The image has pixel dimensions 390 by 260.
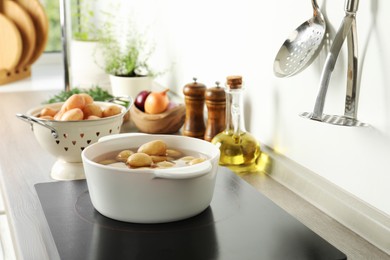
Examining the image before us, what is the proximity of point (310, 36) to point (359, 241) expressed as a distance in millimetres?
353

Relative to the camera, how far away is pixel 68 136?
3.74ft

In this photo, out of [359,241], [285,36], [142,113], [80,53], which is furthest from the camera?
[80,53]

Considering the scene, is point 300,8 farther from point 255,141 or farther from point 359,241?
point 359,241

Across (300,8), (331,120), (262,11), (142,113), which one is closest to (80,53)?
(142,113)

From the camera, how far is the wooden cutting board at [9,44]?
2.07 m

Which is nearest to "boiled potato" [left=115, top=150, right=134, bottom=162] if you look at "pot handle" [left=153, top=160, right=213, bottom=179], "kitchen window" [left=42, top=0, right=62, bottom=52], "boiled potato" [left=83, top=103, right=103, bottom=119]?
"pot handle" [left=153, top=160, right=213, bottom=179]

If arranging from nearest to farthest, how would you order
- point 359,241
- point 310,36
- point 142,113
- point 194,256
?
point 194,256 < point 359,241 < point 310,36 < point 142,113

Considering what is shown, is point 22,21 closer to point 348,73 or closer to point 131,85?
point 131,85

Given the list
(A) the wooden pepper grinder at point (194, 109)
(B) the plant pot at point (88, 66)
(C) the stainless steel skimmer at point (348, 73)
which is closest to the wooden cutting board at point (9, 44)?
(B) the plant pot at point (88, 66)

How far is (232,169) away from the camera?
1211 mm

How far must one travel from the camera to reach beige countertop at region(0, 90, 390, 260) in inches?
34.5

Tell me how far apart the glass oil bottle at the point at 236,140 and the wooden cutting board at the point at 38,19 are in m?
1.16

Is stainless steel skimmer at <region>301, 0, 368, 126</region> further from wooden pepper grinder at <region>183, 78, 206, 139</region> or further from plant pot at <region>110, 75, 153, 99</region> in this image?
plant pot at <region>110, 75, 153, 99</region>

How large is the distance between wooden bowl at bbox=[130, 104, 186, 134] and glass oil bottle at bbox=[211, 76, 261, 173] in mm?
232
